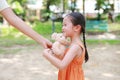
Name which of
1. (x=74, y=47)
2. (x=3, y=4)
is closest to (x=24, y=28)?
(x=3, y=4)

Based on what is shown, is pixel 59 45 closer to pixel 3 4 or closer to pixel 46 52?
pixel 46 52

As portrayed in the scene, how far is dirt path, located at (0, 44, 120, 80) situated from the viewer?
5711 mm

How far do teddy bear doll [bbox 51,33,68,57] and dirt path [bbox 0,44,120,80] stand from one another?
3412 millimetres

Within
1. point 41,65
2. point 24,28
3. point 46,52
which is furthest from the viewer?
point 41,65

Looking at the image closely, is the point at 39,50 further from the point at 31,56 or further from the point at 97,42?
the point at 97,42

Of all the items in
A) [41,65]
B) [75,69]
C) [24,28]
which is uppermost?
[24,28]

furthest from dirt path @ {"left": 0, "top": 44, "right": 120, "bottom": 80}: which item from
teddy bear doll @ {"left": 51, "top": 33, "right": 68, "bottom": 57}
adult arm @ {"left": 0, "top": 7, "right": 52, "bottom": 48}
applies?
teddy bear doll @ {"left": 51, "top": 33, "right": 68, "bottom": 57}

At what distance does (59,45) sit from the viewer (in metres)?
2.15

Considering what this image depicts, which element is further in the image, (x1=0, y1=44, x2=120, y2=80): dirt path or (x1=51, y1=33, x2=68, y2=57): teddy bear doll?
(x1=0, y1=44, x2=120, y2=80): dirt path

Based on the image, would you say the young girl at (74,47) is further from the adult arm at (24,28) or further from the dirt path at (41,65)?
the dirt path at (41,65)

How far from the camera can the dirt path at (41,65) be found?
5.71 metres

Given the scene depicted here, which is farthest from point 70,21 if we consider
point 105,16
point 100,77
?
point 105,16

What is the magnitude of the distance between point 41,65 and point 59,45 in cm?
461

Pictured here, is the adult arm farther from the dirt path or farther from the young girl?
the dirt path
